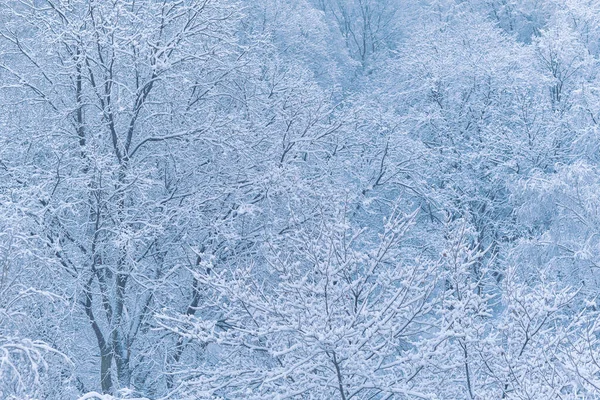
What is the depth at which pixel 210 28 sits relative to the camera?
1130 cm

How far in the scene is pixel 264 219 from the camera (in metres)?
11.4

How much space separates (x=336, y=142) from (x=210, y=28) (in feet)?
10.9

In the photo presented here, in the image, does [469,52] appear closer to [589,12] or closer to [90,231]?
[589,12]

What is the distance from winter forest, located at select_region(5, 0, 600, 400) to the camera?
655 centimetres

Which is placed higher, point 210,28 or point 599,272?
point 210,28

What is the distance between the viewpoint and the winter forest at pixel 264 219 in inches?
258

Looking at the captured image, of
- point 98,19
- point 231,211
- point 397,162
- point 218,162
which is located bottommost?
point 397,162

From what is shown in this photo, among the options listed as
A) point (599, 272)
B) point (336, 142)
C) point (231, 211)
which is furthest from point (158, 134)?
point (599, 272)

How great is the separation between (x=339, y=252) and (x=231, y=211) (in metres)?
4.49

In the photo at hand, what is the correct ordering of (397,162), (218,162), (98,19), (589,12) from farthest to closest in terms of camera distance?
(589,12) < (397,162) < (218,162) < (98,19)

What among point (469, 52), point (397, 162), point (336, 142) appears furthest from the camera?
point (469, 52)

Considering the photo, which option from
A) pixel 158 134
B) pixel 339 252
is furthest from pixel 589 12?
pixel 339 252

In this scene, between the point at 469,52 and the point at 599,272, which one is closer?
the point at 599,272

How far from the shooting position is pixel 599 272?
13133 millimetres
